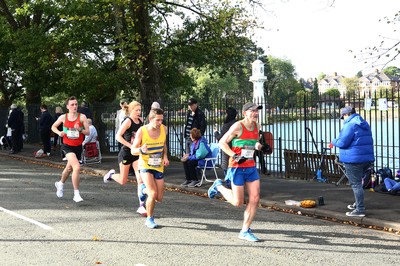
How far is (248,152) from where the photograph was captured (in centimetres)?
766

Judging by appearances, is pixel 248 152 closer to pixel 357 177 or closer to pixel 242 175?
pixel 242 175

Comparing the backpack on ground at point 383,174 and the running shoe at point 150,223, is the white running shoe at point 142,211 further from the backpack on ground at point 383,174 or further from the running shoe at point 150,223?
the backpack on ground at point 383,174

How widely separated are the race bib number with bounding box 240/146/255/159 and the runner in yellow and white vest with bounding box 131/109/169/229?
140 cm

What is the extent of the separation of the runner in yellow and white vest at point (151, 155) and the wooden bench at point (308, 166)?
261 inches

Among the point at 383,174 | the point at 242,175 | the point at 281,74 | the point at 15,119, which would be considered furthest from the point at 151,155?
the point at 281,74

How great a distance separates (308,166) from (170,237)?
25.0ft

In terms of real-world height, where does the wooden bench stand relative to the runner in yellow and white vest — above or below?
below

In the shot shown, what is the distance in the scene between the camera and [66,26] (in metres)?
25.8

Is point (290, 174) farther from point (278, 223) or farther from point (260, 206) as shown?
point (278, 223)

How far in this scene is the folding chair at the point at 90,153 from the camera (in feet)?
61.4

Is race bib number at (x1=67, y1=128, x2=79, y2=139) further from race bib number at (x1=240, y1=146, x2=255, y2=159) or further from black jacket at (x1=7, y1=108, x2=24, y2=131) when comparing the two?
black jacket at (x1=7, y1=108, x2=24, y2=131)

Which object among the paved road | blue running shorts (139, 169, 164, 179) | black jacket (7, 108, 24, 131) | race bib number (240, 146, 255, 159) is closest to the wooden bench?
the paved road

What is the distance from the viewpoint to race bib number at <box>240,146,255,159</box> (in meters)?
7.63

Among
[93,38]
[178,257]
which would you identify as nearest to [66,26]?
[93,38]
